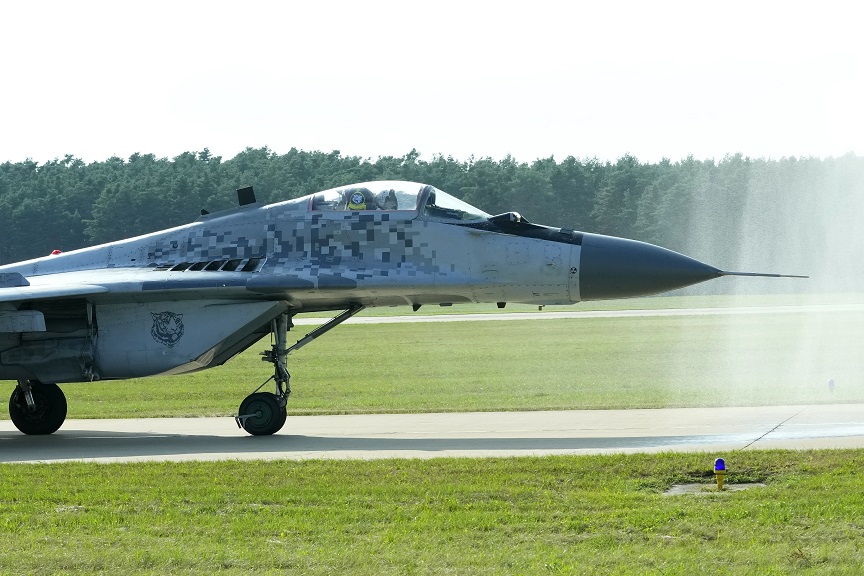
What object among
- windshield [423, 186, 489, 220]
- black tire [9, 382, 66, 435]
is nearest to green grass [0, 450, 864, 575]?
windshield [423, 186, 489, 220]

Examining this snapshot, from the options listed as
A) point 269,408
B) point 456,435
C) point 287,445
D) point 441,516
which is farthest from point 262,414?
point 441,516

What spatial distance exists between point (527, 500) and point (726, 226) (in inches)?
2706

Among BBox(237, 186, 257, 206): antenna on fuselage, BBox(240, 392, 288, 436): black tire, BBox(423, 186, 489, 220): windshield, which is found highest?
BBox(237, 186, 257, 206): antenna on fuselage

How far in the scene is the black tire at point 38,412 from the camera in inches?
663

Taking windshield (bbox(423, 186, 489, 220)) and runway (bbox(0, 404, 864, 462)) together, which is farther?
windshield (bbox(423, 186, 489, 220))

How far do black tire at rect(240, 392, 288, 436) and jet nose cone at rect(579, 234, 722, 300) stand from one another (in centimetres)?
447

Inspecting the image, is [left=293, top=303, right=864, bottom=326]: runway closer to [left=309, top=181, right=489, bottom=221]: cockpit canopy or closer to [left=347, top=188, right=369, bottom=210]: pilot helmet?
[left=309, top=181, right=489, bottom=221]: cockpit canopy

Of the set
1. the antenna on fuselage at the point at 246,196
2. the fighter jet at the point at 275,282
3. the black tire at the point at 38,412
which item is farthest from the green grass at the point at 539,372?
the antenna on fuselage at the point at 246,196

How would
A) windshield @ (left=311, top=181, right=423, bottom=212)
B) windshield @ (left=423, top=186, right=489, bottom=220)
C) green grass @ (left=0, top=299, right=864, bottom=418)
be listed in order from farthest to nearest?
1. green grass @ (left=0, top=299, right=864, bottom=418)
2. windshield @ (left=311, top=181, right=423, bottom=212)
3. windshield @ (left=423, top=186, right=489, bottom=220)

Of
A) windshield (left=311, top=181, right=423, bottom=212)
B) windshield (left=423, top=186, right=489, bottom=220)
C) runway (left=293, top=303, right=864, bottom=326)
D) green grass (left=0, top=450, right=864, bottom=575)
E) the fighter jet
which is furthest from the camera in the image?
runway (left=293, top=303, right=864, bottom=326)

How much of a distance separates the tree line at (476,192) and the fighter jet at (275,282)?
135 ft

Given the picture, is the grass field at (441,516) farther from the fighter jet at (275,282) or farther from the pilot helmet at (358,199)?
the pilot helmet at (358,199)

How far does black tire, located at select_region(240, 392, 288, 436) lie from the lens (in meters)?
15.4

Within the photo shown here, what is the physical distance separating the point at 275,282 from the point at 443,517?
21.6ft
